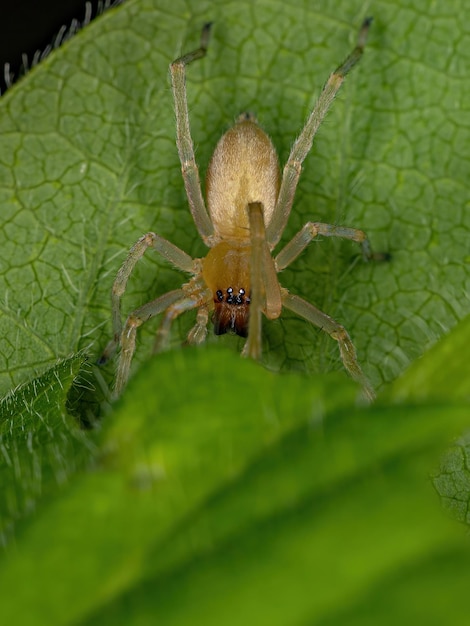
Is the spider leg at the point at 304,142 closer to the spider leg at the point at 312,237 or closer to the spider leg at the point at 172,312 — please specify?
the spider leg at the point at 312,237

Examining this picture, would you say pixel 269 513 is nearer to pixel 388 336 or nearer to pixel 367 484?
pixel 367 484

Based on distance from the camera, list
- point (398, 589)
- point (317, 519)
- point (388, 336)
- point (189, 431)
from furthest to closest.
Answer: point (388, 336) → point (189, 431) → point (317, 519) → point (398, 589)

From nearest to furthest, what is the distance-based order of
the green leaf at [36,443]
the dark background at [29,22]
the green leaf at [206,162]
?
the green leaf at [36,443], the green leaf at [206,162], the dark background at [29,22]

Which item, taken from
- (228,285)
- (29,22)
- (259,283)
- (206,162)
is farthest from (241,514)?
(29,22)

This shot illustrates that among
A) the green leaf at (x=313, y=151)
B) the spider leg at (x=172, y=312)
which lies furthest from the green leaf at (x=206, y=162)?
the spider leg at (x=172, y=312)

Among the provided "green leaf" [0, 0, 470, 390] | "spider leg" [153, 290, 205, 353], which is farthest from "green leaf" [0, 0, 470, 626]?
"spider leg" [153, 290, 205, 353]

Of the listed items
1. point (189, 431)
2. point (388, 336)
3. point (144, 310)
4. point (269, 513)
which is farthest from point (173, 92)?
point (269, 513)
